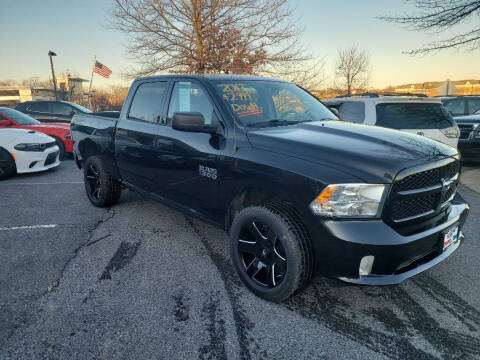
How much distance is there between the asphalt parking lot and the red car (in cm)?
586

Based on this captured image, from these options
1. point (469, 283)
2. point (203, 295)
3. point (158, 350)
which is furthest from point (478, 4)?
point (158, 350)

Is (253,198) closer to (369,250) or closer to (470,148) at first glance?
(369,250)

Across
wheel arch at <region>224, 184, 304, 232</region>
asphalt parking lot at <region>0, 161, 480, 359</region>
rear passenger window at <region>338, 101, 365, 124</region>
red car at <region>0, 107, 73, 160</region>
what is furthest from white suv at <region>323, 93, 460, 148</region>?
red car at <region>0, 107, 73, 160</region>

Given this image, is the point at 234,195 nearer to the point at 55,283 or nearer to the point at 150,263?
the point at 150,263

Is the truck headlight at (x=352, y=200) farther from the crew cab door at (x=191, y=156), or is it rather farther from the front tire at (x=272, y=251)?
the crew cab door at (x=191, y=156)

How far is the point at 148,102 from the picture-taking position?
396 centimetres

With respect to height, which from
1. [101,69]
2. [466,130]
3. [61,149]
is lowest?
[61,149]

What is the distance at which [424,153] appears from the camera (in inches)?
95.8

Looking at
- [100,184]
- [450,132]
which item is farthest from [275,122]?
[450,132]

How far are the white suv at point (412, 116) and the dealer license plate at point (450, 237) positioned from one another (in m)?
2.86

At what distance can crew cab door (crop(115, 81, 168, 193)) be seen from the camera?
146 inches

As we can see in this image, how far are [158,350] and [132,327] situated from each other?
1.04 feet

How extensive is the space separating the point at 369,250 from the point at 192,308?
4.49 ft

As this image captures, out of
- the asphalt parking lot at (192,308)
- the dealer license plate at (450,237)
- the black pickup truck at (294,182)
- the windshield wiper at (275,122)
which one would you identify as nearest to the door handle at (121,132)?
the black pickup truck at (294,182)
